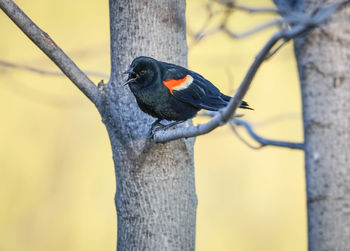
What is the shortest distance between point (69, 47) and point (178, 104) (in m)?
3.23

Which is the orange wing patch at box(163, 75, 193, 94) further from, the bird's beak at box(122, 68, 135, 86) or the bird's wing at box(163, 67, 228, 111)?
the bird's beak at box(122, 68, 135, 86)

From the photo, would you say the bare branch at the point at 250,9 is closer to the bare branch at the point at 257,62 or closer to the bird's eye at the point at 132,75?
the bare branch at the point at 257,62

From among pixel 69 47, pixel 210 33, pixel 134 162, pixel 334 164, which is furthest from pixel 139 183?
pixel 69 47

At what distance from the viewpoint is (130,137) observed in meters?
2.07

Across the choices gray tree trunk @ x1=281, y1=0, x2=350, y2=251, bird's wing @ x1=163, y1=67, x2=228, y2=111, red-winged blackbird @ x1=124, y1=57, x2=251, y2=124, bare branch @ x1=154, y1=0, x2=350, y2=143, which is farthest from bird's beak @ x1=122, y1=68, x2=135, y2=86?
gray tree trunk @ x1=281, y1=0, x2=350, y2=251

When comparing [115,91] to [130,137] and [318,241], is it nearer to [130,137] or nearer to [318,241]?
[130,137]

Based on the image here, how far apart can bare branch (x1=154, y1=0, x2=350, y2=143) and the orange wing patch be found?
46 centimetres

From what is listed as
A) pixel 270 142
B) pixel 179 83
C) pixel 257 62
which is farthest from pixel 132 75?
pixel 257 62

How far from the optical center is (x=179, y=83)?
2240 mm

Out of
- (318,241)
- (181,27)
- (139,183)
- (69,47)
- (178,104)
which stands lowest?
(318,241)

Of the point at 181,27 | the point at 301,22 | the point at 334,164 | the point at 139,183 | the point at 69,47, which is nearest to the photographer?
the point at 301,22

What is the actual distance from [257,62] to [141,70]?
900 mm

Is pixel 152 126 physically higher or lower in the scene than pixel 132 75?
lower

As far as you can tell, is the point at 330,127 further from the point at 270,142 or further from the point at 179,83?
the point at 179,83
